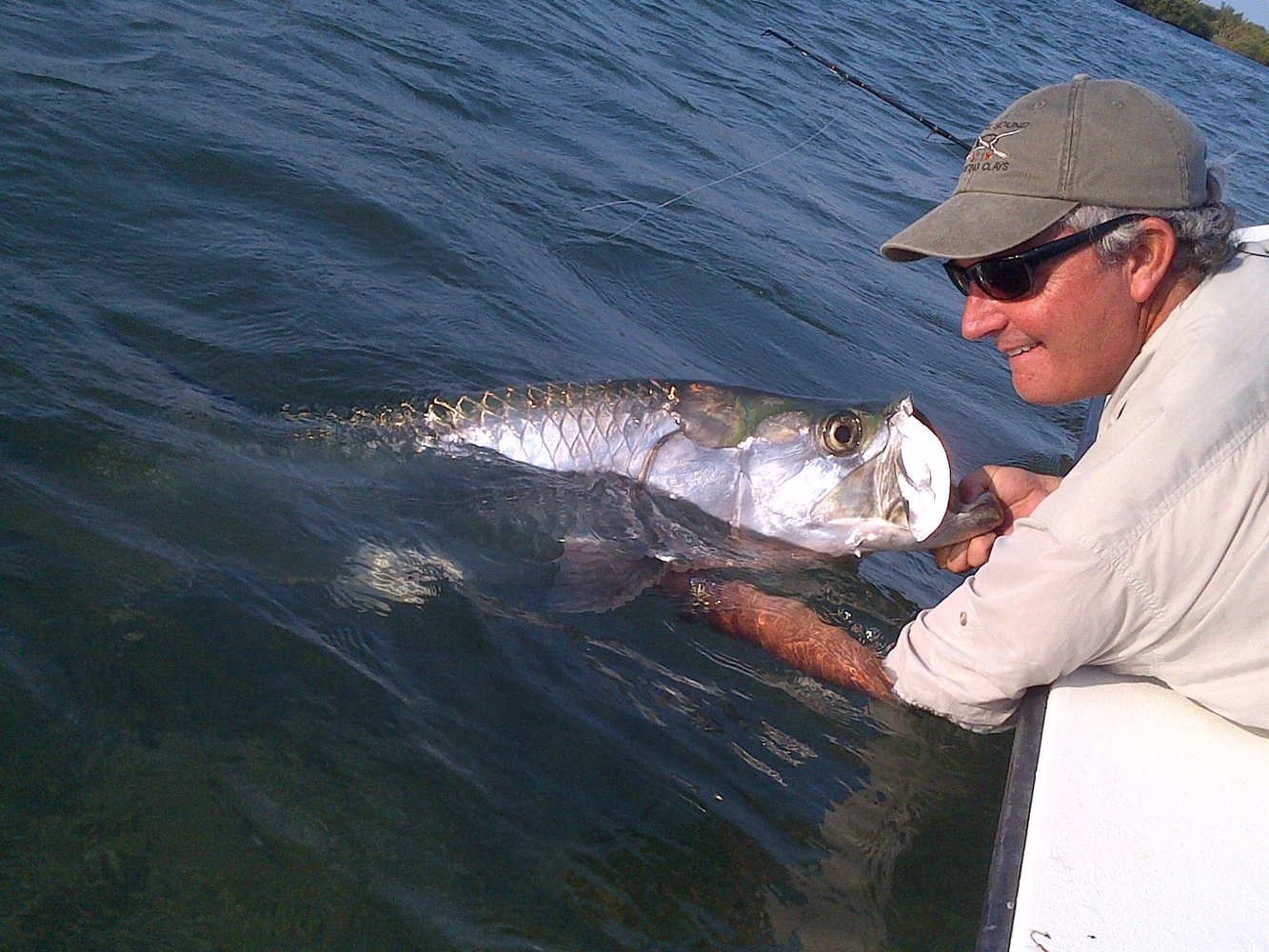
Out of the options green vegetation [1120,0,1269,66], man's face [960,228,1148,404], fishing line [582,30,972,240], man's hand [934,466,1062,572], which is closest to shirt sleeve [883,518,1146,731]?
man's face [960,228,1148,404]

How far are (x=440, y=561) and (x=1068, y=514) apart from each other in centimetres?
209

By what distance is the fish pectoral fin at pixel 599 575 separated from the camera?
12.5 ft

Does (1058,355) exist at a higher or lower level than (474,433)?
higher

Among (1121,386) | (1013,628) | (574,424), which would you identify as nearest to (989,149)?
(1121,386)

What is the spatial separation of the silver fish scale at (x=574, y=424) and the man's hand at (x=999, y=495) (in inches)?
40.1

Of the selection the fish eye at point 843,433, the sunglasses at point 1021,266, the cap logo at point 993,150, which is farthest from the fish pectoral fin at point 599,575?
the cap logo at point 993,150

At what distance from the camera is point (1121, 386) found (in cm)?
277

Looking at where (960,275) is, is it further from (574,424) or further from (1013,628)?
(574,424)

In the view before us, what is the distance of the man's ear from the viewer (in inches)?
103

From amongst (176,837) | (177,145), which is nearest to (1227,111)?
(177,145)

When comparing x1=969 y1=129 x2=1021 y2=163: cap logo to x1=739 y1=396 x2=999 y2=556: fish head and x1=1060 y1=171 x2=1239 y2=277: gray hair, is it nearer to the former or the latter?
x1=1060 y1=171 x2=1239 y2=277: gray hair

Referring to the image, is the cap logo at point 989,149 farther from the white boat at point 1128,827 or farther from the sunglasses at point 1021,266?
the white boat at point 1128,827

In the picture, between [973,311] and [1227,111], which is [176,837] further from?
[1227,111]

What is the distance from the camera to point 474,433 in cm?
427
